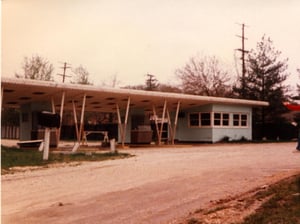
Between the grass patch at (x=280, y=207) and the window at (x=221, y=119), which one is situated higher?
the window at (x=221, y=119)

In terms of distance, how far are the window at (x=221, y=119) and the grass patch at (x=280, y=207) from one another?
17399 mm

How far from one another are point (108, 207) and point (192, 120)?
18.6 metres

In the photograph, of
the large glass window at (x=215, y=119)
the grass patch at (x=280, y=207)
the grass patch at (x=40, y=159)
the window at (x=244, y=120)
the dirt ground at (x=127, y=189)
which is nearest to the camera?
the grass patch at (x=280, y=207)

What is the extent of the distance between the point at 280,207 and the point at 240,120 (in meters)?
20.3

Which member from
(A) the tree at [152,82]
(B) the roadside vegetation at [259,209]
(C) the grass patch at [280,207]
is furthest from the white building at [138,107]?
(A) the tree at [152,82]

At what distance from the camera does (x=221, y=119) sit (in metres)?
23.8

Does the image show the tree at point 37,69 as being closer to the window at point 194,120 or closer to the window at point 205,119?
the window at point 194,120

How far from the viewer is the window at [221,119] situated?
23.6 m

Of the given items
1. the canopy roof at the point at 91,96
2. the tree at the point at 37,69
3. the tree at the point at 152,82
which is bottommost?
the canopy roof at the point at 91,96

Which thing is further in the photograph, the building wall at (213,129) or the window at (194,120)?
the window at (194,120)

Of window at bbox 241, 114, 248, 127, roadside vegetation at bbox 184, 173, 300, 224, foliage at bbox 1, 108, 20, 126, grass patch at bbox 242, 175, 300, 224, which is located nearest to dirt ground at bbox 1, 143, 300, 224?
roadside vegetation at bbox 184, 173, 300, 224

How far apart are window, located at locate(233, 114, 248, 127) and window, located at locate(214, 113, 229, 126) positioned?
2.07 feet

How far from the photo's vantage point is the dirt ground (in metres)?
5.72

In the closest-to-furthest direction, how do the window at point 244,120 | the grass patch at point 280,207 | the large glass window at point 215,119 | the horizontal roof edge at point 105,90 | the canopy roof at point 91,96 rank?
the grass patch at point 280,207
the horizontal roof edge at point 105,90
the canopy roof at point 91,96
the large glass window at point 215,119
the window at point 244,120
